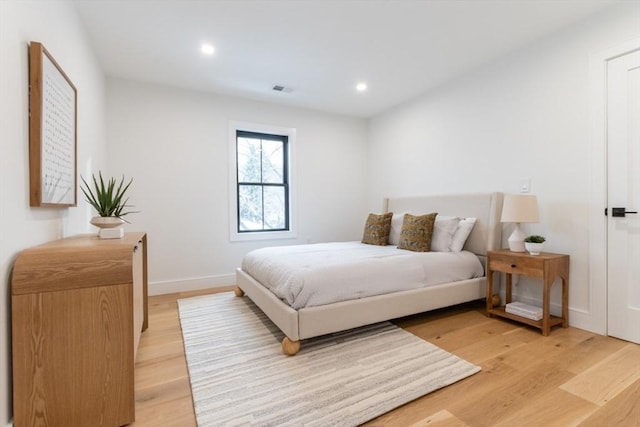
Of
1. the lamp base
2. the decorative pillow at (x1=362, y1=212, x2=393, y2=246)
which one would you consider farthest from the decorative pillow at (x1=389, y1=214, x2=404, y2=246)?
the lamp base

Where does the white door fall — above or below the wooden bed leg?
above

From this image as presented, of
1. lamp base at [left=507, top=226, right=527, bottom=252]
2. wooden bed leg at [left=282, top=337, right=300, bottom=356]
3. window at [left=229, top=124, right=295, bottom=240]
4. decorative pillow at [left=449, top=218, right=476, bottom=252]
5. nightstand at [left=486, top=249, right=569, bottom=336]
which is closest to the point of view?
wooden bed leg at [left=282, top=337, right=300, bottom=356]

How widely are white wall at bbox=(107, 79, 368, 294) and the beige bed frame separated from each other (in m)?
0.84

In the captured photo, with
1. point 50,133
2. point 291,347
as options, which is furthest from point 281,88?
point 291,347

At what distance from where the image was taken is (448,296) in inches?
106

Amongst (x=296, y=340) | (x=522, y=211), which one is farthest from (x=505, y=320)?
(x=296, y=340)

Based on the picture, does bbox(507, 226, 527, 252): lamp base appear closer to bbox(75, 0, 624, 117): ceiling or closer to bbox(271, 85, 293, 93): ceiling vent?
bbox(75, 0, 624, 117): ceiling

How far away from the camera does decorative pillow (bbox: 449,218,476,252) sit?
10.0 feet

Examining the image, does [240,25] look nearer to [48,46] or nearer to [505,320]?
[48,46]

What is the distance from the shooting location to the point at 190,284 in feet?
12.2

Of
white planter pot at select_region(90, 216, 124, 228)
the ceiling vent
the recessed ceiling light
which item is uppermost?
the ceiling vent

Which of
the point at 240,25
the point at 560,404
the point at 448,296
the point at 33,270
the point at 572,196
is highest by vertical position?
the point at 240,25

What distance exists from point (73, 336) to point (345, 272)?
161 centimetres

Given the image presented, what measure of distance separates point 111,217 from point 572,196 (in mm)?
3540
